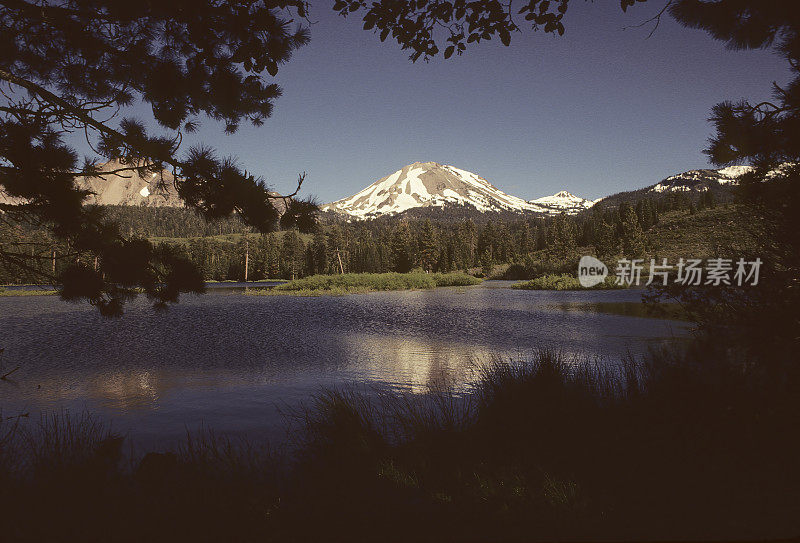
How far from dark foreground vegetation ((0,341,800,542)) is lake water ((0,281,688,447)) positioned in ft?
7.12

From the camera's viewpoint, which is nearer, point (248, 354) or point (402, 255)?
point (248, 354)

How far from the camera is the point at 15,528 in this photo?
10.6ft

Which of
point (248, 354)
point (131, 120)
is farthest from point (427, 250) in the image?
point (131, 120)

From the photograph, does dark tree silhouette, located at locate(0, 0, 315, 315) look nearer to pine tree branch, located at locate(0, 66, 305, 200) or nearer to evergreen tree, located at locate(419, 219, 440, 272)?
pine tree branch, located at locate(0, 66, 305, 200)

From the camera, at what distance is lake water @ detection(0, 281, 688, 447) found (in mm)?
8461

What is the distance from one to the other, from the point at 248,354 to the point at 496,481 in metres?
11.8

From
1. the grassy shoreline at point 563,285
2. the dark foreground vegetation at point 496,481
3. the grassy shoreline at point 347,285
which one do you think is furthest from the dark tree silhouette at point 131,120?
the grassy shoreline at point 563,285

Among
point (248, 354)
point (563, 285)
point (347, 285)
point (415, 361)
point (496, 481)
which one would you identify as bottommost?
point (248, 354)

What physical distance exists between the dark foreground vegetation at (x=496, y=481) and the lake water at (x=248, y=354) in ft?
7.12

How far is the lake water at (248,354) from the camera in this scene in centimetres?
846

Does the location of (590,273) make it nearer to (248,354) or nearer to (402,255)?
(402,255)

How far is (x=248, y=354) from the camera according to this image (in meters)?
14.2

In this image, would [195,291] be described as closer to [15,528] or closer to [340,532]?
[15,528]

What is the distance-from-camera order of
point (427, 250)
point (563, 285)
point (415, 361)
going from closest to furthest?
1. point (415, 361)
2. point (563, 285)
3. point (427, 250)
